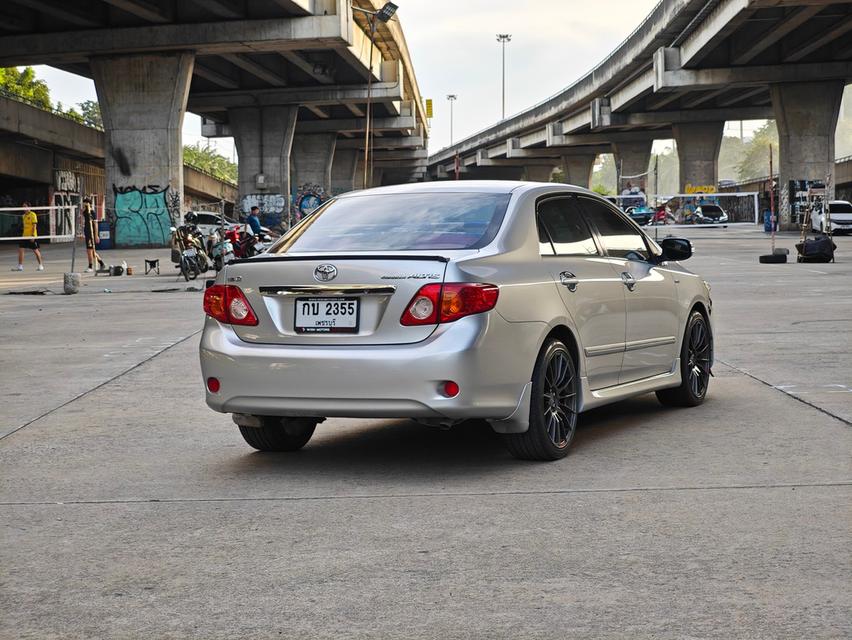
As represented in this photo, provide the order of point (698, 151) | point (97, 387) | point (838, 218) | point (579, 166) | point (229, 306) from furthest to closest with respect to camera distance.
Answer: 1. point (579, 166)
2. point (698, 151)
3. point (838, 218)
4. point (97, 387)
5. point (229, 306)

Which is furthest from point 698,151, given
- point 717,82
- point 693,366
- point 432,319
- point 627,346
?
point 432,319

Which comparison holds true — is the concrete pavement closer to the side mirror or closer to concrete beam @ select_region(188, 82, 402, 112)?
the side mirror

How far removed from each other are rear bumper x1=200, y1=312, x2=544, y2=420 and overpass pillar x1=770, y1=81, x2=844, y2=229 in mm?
Answer: 50183

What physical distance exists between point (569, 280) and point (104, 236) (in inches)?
1595

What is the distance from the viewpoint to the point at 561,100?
8075cm

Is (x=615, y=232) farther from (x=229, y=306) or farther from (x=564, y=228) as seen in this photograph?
(x=229, y=306)

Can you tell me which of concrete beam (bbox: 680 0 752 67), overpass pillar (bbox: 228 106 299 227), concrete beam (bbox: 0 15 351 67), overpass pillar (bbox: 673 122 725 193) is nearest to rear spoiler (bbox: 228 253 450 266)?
concrete beam (bbox: 680 0 752 67)

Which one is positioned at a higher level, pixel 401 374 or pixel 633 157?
pixel 633 157

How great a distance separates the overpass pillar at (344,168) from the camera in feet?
322

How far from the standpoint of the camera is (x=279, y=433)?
7004mm

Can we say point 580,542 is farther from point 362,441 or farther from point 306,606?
point 362,441

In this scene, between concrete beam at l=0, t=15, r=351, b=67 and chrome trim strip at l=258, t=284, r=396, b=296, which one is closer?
chrome trim strip at l=258, t=284, r=396, b=296

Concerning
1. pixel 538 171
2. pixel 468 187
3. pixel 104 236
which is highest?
pixel 538 171

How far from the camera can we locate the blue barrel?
1780 inches
